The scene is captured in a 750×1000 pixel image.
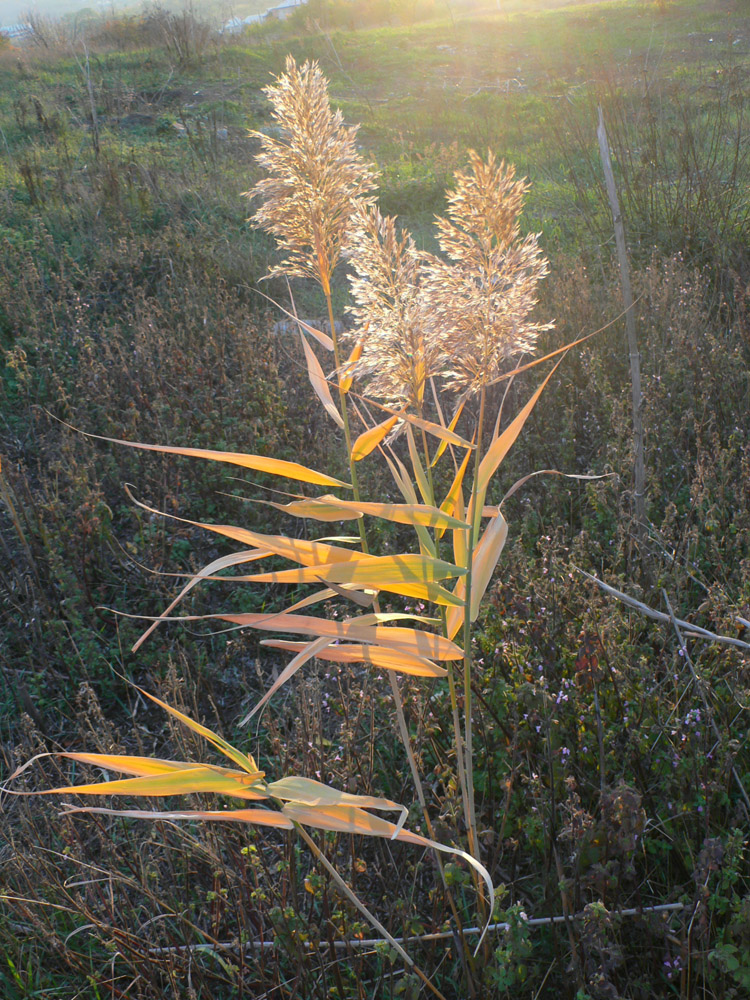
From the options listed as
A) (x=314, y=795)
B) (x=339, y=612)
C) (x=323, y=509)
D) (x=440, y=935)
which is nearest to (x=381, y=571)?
(x=323, y=509)

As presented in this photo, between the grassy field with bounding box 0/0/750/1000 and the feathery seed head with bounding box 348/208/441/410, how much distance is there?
40cm

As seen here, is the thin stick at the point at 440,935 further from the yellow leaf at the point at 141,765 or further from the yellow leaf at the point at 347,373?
the yellow leaf at the point at 347,373

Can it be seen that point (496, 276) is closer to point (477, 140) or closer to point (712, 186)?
point (712, 186)

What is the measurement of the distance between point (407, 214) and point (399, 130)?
3678mm

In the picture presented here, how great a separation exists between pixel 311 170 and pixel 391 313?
1.16 ft

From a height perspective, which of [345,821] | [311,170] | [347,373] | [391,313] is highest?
[311,170]

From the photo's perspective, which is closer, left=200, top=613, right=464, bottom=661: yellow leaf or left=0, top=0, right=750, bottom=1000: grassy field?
left=200, top=613, right=464, bottom=661: yellow leaf

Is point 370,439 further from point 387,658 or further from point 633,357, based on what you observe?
point 633,357

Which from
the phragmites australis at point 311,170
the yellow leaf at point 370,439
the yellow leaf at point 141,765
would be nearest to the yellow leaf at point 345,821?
the yellow leaf at point 141,765

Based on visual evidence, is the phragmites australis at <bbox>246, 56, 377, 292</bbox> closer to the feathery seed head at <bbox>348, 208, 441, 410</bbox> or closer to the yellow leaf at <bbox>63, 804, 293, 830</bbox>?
the feathery seed head at <bbox>348, 208, 441, 410</bbox>

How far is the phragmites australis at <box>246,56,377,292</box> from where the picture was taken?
1284 mm

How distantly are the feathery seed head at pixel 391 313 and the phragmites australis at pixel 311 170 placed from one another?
0.34ft

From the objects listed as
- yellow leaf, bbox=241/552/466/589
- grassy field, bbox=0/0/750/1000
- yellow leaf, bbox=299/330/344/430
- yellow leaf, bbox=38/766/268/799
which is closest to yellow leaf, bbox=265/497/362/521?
yellow leaf, bbox=241/552/466/589

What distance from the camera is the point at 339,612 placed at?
8.57 feet
